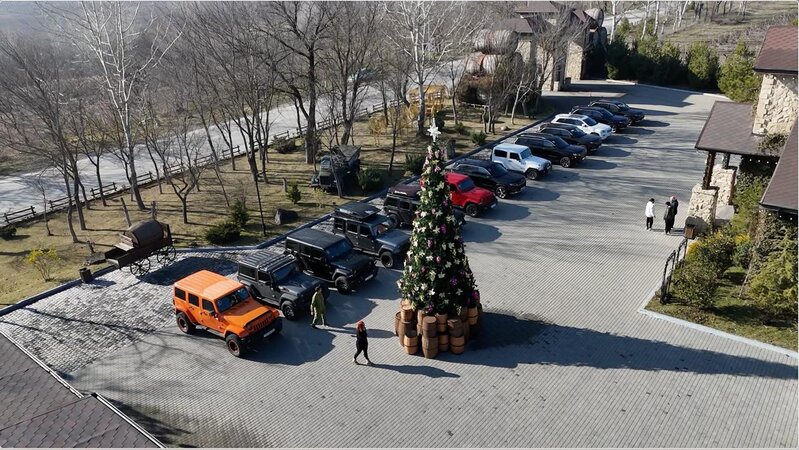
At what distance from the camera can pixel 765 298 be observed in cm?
1488

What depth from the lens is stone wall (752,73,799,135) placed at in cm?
1870

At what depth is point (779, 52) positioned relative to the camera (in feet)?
61.2

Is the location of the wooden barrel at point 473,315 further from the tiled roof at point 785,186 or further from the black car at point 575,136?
the black car at point 575,136

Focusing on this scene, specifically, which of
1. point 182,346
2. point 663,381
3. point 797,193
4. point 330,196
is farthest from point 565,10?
point 182,346

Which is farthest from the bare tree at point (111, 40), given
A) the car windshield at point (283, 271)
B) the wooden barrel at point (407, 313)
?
the wooden barrel at point (407, 313)

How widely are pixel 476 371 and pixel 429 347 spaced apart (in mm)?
1377

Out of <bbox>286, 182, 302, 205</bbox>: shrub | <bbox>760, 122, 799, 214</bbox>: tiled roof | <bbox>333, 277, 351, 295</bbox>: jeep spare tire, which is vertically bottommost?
<bbox>333, 277, 351, 295</bbox>: jeep spare tire

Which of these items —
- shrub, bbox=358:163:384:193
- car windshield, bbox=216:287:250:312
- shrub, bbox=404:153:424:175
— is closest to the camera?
car windshield, bbox=216:287:250:312

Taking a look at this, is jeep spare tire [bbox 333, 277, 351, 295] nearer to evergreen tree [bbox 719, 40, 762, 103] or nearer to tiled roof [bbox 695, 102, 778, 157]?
tiled roof [bbox 695, 102, 778, 157]

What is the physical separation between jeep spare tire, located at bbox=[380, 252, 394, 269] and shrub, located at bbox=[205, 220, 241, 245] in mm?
6366

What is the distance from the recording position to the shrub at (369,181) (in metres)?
26.7

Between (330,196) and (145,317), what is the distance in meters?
11.6

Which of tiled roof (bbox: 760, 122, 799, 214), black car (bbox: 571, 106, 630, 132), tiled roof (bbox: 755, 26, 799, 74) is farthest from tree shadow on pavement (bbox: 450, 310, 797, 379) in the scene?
black car (bbox: 571, 106, 630, 132)

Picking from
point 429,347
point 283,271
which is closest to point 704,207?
point 429,347
